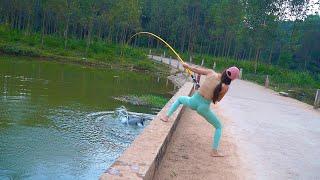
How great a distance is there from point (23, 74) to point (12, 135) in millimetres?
13470

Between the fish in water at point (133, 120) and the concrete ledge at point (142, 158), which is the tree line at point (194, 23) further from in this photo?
the concrete ledge at point (142, 158)

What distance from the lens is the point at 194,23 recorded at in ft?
182

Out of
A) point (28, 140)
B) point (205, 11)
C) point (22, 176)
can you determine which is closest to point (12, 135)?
point (28, 140)

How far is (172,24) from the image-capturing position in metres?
55.9

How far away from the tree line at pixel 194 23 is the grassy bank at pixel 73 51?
1037 mm

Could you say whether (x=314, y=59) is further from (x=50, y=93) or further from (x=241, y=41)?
(x=50, y=93)

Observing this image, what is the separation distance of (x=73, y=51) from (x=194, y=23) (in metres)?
19.3

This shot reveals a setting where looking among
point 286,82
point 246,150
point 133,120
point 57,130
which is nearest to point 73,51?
point 286,82

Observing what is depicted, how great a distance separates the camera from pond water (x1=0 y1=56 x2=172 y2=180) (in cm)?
920

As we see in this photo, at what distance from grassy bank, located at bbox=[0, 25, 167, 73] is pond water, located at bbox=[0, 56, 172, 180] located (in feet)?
46.3

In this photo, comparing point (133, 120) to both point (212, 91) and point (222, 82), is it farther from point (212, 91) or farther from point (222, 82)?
point (222, 82)

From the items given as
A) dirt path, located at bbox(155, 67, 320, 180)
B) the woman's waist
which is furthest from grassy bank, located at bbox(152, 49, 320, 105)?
the woman's waist

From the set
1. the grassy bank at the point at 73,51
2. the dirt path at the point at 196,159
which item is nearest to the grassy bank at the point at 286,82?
the grassy bank at the point at 73,51

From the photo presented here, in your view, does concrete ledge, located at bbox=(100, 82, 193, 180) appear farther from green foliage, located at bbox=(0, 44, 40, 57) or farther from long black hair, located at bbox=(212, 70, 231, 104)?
green foliage, located at bbox=(0, 44, 40, 57)
